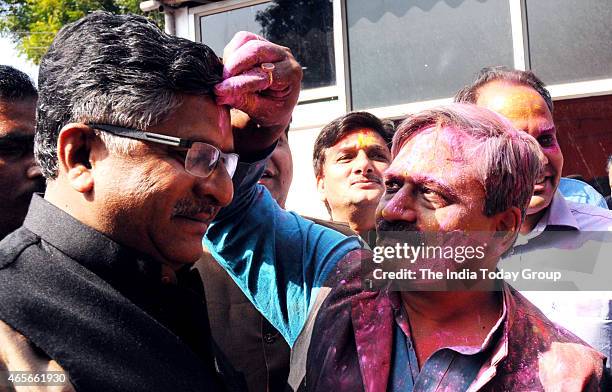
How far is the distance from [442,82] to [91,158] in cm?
419

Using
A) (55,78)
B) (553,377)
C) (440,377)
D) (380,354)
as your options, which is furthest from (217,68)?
(553,377)

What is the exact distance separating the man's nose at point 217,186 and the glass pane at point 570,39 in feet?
13.0

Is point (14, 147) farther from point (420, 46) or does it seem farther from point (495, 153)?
point (420, 46)

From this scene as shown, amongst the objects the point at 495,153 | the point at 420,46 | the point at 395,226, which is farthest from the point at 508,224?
the point at 420,46

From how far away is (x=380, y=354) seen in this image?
5.82ft

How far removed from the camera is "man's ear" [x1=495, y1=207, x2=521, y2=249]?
72.6 inches

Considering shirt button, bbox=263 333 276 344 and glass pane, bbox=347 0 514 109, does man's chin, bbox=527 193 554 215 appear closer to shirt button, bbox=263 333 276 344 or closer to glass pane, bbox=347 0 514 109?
shirt button, bbox=263 333 276 344

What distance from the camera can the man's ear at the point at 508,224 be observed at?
1.84 m

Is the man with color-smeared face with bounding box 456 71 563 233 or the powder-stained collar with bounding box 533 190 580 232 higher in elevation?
the man with color-smeared face with bounding box 456 71 563 233

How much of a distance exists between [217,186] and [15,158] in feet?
4.03

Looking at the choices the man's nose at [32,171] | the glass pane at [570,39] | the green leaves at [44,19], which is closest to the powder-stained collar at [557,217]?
the man's nose at [32,171]

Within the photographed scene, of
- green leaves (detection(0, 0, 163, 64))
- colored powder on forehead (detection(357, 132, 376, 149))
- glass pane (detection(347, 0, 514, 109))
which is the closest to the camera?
colored powder on forehead (detection(357, 132, 376, 149))

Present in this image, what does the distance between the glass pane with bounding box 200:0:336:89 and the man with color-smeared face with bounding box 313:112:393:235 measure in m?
2.44

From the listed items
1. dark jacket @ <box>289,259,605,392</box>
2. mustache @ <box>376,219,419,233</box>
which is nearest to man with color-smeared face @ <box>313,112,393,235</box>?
dark jacket @ <box>289,259,605,392</box>
